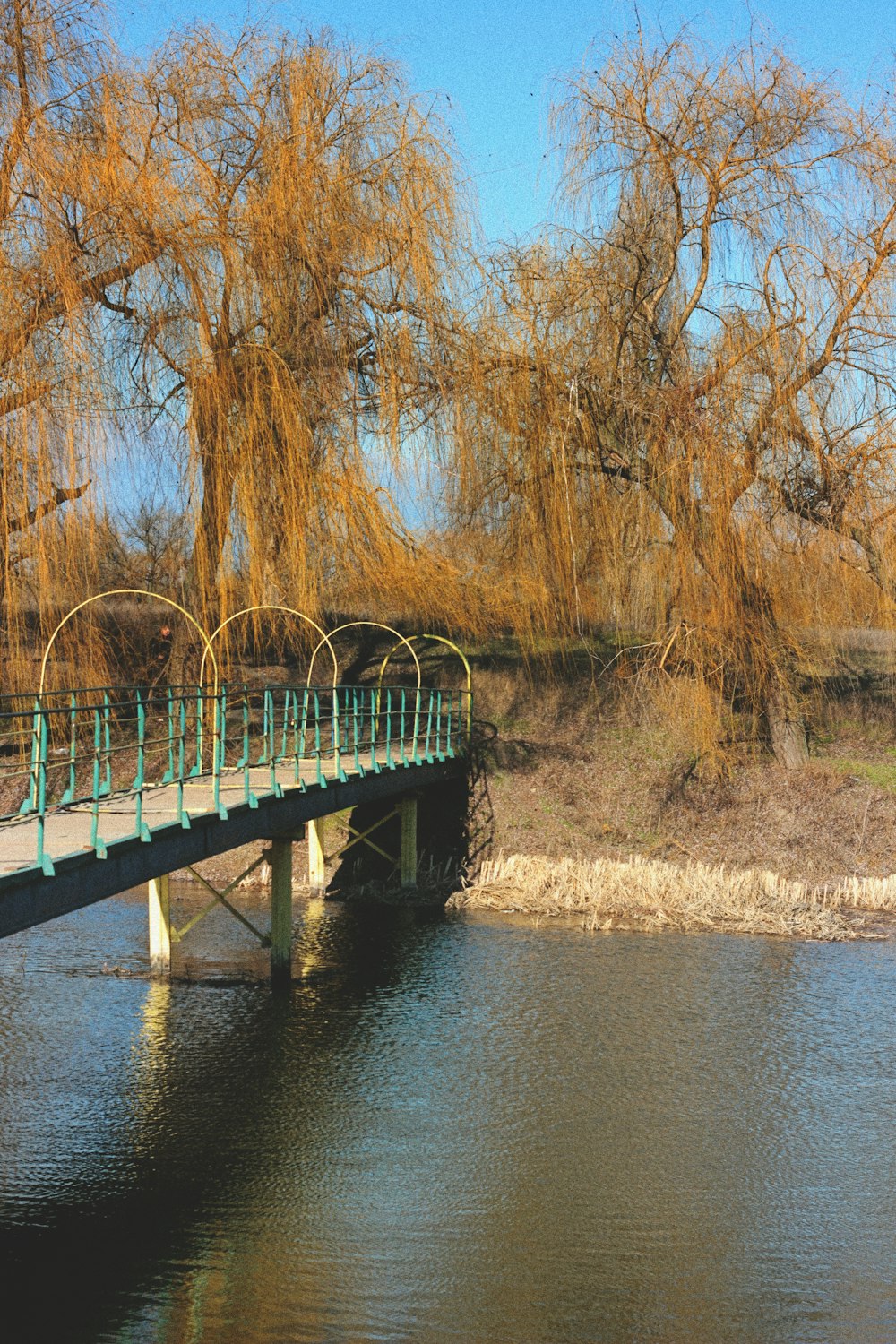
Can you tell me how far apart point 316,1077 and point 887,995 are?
554cm

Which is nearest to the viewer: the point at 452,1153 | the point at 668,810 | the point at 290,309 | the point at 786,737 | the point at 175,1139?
the point at 452,1153

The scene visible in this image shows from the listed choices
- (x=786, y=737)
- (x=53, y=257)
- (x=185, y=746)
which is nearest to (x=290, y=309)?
(x=53, y=257)

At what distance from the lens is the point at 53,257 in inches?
589

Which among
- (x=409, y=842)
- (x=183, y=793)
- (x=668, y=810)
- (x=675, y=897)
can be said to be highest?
(x=183, y=793)

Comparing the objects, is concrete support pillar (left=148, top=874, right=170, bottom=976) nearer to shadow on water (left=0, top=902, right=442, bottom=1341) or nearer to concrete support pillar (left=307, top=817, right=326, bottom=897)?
shadow on water (left=0, top=902, right=442, bottom=1341)

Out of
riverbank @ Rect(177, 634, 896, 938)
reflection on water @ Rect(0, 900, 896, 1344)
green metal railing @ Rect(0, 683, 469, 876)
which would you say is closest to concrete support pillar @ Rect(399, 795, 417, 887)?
riverbank @ Rect(177, 634, 896, 938)

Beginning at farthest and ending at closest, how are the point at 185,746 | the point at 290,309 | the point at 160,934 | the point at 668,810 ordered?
the point at 668,810, the point at 185,746, the point at 290,309, the point at 160,934

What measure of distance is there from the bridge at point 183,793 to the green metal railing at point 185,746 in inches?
1.5

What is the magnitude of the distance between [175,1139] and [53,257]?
31.6ft

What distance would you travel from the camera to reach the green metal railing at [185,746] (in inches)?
375

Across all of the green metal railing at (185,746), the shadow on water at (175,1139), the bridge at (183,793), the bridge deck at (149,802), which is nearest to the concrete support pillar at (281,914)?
the bridge at (183,793)

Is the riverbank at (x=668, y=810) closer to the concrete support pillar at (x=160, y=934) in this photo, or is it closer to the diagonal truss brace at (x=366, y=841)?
the diagonal truss brace at (x=366, y=841)

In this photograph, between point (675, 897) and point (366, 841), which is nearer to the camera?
point (675, 897)

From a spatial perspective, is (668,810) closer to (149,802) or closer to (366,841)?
(366,841)
